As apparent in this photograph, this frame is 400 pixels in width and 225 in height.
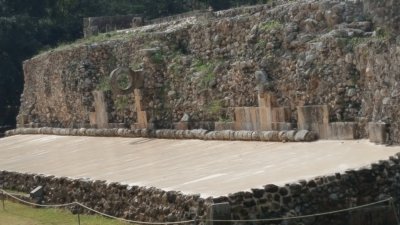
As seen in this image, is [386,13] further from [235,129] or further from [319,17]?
[235,129]

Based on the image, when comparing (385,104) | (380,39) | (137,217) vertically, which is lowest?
(137,217)

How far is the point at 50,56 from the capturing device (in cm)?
3122

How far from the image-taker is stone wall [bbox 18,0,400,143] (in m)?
15.3

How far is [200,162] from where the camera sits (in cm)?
1602

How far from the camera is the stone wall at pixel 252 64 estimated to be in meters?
15.3

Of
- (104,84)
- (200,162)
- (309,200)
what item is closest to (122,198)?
(200,162)

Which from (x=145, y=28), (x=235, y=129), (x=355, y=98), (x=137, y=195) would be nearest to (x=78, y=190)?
(x=137, y=195)

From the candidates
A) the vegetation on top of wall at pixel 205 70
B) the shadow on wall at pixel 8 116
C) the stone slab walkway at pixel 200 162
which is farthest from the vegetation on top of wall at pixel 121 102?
the shadow on wall at pixel 8 116

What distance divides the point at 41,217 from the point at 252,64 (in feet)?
19.3

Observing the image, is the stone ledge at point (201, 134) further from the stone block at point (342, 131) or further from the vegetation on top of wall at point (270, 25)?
the vegetation on top of wall at point (270, 25)

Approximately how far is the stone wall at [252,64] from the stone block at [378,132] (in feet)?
0.50

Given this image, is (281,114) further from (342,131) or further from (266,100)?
(342,131)

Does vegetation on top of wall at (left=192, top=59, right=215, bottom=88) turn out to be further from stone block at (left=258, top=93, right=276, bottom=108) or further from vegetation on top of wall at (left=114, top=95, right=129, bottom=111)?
vegetation on top of wall at (left=114, top=95, right=129, bottom=111)

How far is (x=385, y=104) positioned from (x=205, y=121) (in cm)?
709
